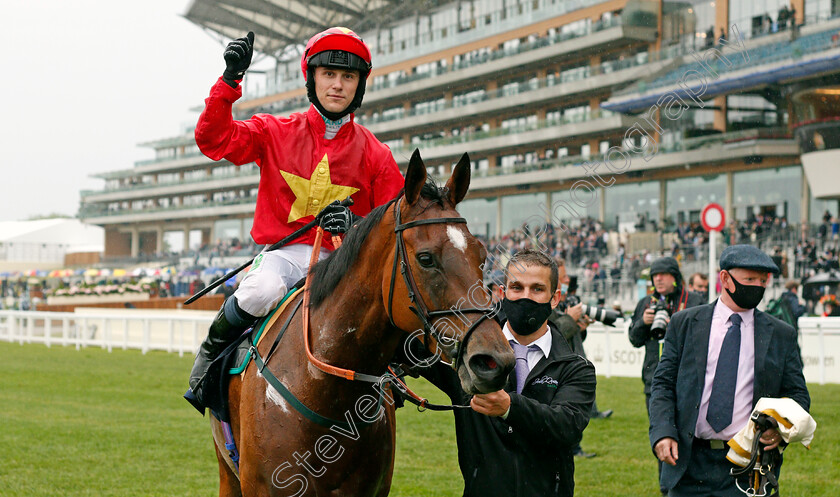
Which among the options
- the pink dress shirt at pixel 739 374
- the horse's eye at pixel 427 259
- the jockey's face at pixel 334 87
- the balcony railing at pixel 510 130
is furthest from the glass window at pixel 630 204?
the horse's eye at pixel 427 259

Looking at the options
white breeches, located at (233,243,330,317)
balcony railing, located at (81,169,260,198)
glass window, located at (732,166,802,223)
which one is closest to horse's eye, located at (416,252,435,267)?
white breeches, located at (233,243,330,317)

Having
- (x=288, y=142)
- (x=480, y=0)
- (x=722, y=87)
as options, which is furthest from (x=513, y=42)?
(x=288, y=142)

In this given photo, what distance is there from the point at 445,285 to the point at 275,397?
0.81 metres

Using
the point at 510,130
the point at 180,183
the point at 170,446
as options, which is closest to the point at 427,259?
the point at 170,446

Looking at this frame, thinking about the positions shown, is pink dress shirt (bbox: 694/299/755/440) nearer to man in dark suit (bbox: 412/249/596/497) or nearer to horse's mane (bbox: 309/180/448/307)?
man in dark suit (bbox: 412/249/596/497)

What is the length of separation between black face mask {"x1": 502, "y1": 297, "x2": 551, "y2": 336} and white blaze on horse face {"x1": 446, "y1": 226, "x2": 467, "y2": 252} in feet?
1.96

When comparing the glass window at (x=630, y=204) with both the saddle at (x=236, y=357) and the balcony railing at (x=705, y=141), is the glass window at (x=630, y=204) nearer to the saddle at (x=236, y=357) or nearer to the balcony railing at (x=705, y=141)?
the balcony railing at (x=705, y=141)

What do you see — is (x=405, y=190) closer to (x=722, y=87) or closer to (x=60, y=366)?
(x=60, y=366)

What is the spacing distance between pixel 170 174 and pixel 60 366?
47138 mm

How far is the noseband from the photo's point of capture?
77.8 inches

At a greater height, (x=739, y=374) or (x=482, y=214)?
(x=482, y=214)

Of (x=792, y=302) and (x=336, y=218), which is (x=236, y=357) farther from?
(x=792, y=302)

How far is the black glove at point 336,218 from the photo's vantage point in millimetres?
2723

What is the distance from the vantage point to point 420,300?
2.12 metres
